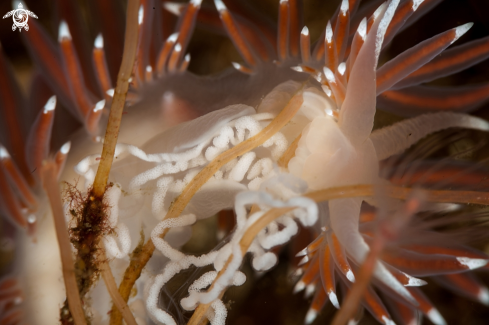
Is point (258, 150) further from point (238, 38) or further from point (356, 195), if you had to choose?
point (238, 38)

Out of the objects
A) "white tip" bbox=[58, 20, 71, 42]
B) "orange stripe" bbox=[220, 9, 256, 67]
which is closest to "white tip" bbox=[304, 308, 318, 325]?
"orange stripe" bbox=[220, 9, 256, 67]

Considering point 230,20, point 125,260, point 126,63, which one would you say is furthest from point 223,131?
point 230,20

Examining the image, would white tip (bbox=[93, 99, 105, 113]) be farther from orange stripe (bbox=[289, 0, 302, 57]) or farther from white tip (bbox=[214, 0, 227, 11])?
orange stripe (bbox=[289, 0, 302, 57])

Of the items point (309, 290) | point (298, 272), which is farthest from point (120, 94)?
point (309, 290)

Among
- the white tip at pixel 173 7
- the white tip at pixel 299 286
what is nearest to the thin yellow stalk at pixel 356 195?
the white tip at pixel 299 286

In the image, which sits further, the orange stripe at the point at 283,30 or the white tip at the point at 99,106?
the orange stripe at the point at 283,30

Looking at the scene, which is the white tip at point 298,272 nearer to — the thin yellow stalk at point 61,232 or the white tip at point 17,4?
the thin yellow stalk at point 61,232
